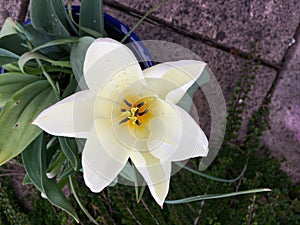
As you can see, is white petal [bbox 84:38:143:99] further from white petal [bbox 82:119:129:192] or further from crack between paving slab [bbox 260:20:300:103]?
crack between paving slab [bbox 260:20:300:103]

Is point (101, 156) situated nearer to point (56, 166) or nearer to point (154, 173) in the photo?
point (154, 173)

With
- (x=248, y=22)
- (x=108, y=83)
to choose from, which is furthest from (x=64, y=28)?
(x=248, y=22)

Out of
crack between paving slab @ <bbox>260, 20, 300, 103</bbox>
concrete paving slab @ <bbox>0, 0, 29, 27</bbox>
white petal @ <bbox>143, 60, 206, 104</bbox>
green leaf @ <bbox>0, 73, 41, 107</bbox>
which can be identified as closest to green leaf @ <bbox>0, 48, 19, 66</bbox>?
green leaf @ <bbox>0, 73, 41, 107</bbox>

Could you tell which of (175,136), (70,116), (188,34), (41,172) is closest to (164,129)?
(175,136)

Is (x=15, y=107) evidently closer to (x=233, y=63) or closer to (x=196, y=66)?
(x=196, y=66)

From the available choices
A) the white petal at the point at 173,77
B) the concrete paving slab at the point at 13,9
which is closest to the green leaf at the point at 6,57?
the white petal at the point at 173,77

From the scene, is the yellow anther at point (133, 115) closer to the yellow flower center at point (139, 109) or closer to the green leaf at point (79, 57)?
the yellow flower center at point (139, 109)

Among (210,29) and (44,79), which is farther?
(210,29)
